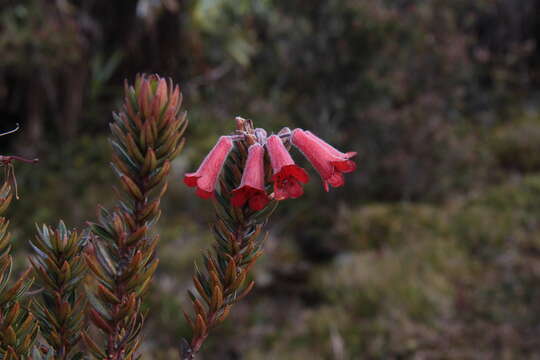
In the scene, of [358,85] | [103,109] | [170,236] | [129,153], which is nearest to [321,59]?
[358,85]

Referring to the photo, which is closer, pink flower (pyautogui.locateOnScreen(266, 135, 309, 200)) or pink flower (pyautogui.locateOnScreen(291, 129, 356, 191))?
pink flower (pyautogui.locateOnScreen(266, 135, 309, 200))

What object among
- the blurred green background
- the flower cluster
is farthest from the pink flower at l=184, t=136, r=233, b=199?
the blurred green background

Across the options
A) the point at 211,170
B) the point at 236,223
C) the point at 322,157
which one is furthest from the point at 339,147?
the point at 236,223

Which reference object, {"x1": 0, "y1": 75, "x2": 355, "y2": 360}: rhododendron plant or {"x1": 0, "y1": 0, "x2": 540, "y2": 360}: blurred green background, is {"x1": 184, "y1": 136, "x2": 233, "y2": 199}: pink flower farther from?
{"x1": 0, "y1": 0, "x2": 540, "y2": 360}: blurred green background

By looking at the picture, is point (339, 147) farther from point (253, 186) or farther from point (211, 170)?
point (253, 186)

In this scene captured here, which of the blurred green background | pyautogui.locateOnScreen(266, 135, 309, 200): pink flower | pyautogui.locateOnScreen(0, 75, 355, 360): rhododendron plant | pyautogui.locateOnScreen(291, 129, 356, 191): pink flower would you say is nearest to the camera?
pyautogui.locateOnScreen(0, 75, 355, 360): rhododendron plant

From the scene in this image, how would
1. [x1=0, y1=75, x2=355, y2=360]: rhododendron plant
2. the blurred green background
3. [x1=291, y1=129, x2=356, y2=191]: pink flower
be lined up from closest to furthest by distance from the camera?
1. [x1=0, y1=75, x2=355, y2=360]: rhododendron plant
2. [x1=291, y1=129, x2=356, y2=191]: pink flower
3. the blurred green background

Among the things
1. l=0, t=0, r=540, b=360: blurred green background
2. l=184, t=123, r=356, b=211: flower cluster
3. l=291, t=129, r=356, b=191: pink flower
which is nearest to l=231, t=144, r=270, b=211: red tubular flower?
l=184, t=123, r=356, b=211: flower cluster

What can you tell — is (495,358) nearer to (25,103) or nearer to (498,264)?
(498,264)
